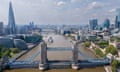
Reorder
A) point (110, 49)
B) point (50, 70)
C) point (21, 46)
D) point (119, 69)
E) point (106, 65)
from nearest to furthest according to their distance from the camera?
point (119, 69)
point (50, 70)
point (106, 65)
point (110, 49)
point (21, 46)

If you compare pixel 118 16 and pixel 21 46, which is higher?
pixel 118 16

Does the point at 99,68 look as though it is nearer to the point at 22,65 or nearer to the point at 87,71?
the point at 87,71

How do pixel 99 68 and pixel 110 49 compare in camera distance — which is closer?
pixel 99 68

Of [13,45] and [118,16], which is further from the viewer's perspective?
[118,16]

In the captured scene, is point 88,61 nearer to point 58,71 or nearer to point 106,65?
point 106,65

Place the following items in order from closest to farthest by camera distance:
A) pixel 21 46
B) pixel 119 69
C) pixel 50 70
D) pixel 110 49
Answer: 1. pixel 119 69
2. pixel 50 70
3. pixel 110 49
4. pixel 21 46

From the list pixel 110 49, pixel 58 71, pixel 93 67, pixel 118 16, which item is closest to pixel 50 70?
pixel 58 71

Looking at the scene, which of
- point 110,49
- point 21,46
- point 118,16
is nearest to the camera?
point 110,49

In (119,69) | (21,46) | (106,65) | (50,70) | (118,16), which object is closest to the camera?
(119,69)

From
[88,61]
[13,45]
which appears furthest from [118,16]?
[88,61]
